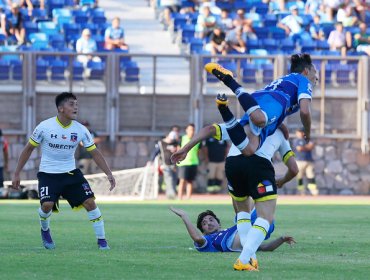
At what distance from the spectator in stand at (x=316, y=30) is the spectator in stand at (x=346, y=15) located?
776 mm

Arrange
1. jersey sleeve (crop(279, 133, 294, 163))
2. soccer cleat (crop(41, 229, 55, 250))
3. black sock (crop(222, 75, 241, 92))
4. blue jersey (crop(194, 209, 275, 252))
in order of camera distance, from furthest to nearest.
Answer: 1. soccer cleat (crop(41, 229, 55, 250))
2. blue jersey (crop(194, 209, 275, 252))
3. jersey sleeve (crop(279, 133, 294, 163))
4. black sock (crop(222, 75, 241, 92))

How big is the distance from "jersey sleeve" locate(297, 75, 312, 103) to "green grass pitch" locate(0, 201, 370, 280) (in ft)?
5.70

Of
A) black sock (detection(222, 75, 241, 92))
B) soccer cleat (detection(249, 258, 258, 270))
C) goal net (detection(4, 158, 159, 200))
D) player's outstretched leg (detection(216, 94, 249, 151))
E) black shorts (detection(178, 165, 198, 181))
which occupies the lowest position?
goal net (detection(4, 158, 159, 200))

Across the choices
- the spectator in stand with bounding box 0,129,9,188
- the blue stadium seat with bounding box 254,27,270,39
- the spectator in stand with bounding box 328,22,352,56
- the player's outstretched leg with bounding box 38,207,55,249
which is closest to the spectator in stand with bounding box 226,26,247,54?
the blue stadium seat with bounding box 254,27,270,39

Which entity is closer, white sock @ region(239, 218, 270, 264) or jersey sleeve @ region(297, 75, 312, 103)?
white sock @ region(239, 218, 270, 264)

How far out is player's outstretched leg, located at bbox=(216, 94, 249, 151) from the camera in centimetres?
1126

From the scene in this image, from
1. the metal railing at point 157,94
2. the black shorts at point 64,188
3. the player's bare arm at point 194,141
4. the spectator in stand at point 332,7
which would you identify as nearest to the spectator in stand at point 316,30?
the spectator in stand at point 332,7

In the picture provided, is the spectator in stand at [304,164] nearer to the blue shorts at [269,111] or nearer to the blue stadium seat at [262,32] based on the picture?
the blue stadium seat at [262,32]

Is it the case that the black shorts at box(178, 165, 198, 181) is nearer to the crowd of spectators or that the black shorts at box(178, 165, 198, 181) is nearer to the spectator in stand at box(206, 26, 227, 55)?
the spectator in stand at box(206, 26, 227, 55)

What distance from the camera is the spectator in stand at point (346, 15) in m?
39.8

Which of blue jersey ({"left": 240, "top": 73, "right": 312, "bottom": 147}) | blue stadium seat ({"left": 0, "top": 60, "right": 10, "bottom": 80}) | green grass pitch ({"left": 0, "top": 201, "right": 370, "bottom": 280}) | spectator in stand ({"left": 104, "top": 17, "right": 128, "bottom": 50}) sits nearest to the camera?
green grass pitch ({"left": 0, "top": 201, "right": 370, "bottom": 280})

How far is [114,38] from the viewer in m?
36.6

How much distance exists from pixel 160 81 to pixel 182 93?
30.1 inches

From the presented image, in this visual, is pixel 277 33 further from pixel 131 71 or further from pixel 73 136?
pixel 73 136
